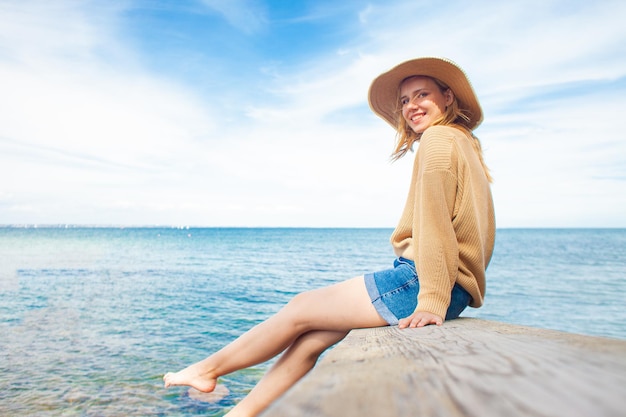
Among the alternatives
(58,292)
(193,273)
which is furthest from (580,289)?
(58,292)

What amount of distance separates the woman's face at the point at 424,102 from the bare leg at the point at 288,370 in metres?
1.32

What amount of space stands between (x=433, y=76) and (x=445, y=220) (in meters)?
1.00

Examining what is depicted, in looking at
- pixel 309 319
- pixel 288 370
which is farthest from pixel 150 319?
pixel 309 319

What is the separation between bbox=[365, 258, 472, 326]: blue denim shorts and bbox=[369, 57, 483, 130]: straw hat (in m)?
1.06

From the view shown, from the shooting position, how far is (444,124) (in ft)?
8.73

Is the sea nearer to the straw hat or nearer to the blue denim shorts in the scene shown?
the blue denim shorts

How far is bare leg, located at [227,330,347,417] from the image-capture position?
2.41 m

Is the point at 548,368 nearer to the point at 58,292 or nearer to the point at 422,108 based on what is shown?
the point at 422,108

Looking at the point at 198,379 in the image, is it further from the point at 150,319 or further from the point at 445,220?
the point at 150,319

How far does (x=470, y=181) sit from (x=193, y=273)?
1992 centimetres

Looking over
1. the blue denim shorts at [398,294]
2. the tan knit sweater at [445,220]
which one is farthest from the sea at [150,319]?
the tan knit sweater at [445,220]

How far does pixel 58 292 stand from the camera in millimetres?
14531

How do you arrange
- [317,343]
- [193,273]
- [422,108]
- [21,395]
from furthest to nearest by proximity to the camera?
1. [193,273]
2. [21,395]
3. [422,108]
4. [317,343]

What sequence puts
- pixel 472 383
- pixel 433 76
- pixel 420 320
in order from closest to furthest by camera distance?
pixel 472 383, pixel 420 320, pixel 433 76
